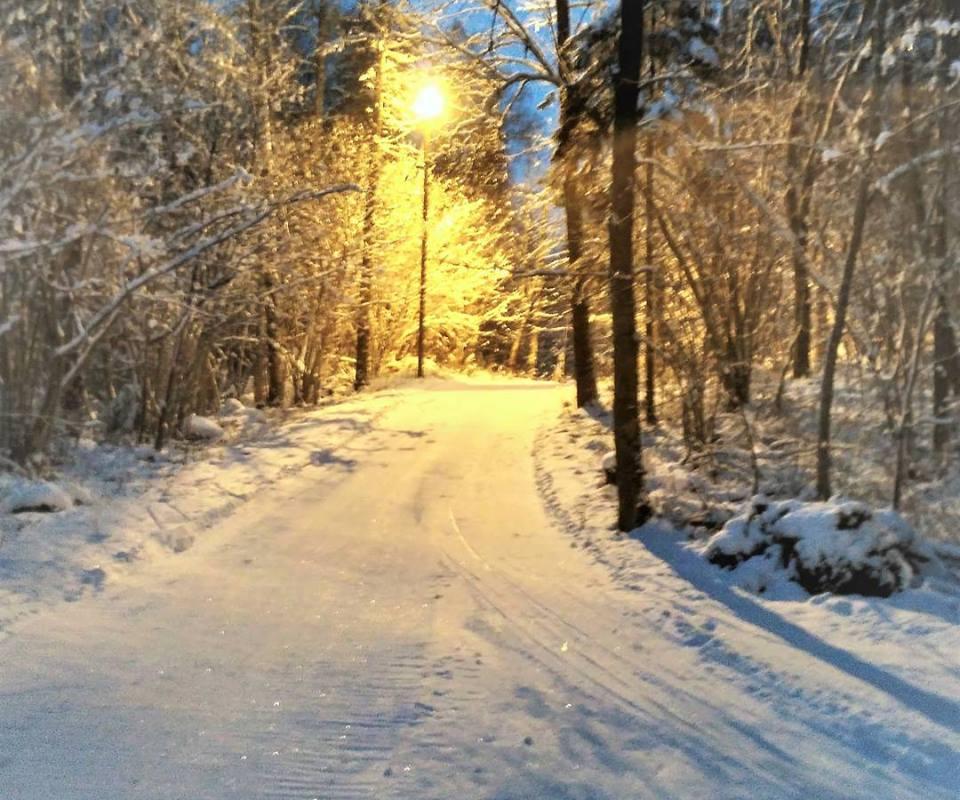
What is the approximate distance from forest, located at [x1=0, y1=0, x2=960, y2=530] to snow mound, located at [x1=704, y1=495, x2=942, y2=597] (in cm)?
179

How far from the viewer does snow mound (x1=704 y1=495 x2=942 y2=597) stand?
7.00 meters

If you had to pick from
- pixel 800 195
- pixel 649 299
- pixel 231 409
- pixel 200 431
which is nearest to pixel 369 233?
pixel 231 409

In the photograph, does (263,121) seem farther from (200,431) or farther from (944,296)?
(944,296)

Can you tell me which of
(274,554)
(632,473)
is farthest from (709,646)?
(274,554)

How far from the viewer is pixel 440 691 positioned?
5406 mm

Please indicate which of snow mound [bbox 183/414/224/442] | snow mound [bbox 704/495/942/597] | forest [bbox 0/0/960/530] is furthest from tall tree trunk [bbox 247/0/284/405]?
snow mound [bbox 704/495/942/597]

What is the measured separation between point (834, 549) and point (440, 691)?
3611mm

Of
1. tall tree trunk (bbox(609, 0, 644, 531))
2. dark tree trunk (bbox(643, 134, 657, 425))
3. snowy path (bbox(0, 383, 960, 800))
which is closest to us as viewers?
snowy path (bbox(0, 383, 960, 800))

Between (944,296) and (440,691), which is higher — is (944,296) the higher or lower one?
the higher one

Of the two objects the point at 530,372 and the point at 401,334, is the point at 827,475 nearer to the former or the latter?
the point at 401,334

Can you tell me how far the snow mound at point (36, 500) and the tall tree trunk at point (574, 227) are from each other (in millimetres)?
5894

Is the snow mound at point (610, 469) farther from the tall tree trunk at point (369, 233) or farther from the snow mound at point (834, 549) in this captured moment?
the tall tree trunk at point (369, 233)

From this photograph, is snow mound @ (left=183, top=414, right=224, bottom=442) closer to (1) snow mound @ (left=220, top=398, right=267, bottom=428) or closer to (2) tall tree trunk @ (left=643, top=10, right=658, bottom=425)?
(1) snow mound @ (left=220, top=398, right=267, bottom=428)

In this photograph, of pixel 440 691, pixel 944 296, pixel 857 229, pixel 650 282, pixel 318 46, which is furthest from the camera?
pixel 318 46
